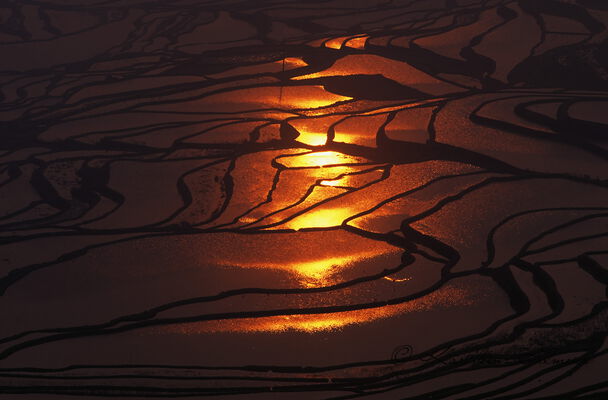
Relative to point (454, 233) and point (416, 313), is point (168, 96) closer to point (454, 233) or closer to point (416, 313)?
Result: point (454, 233)

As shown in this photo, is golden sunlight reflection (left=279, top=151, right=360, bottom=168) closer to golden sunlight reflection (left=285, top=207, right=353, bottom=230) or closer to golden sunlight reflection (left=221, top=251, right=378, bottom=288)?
golden sunlight reflection (left=285, top=207, right=353, bottom=230)

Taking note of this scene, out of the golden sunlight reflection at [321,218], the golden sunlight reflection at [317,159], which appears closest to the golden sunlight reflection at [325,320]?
the golden sunlight reflection at [321,218]

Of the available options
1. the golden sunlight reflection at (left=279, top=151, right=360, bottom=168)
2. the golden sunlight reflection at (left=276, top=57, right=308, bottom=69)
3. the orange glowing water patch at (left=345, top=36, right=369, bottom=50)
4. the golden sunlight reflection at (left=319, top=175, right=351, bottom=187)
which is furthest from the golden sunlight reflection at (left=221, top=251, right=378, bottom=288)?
the orange glowing water patch at (left=345, top=36, right=369, bottom=50)

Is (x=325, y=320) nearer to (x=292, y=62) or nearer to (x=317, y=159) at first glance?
(x=317, y=159)

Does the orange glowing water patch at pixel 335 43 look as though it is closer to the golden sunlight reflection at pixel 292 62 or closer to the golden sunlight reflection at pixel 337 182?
the golden sunlight reflection at pixel 292 62

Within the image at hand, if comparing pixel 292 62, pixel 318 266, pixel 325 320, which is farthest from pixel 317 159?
pixel 292 62

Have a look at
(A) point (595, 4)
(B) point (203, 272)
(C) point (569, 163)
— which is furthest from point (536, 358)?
(A) point (595, 4)

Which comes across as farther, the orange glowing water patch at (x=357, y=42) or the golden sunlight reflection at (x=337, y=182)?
the orange glowing water patch at (x=357, y=42)

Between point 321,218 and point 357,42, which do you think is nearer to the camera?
point 321,218
